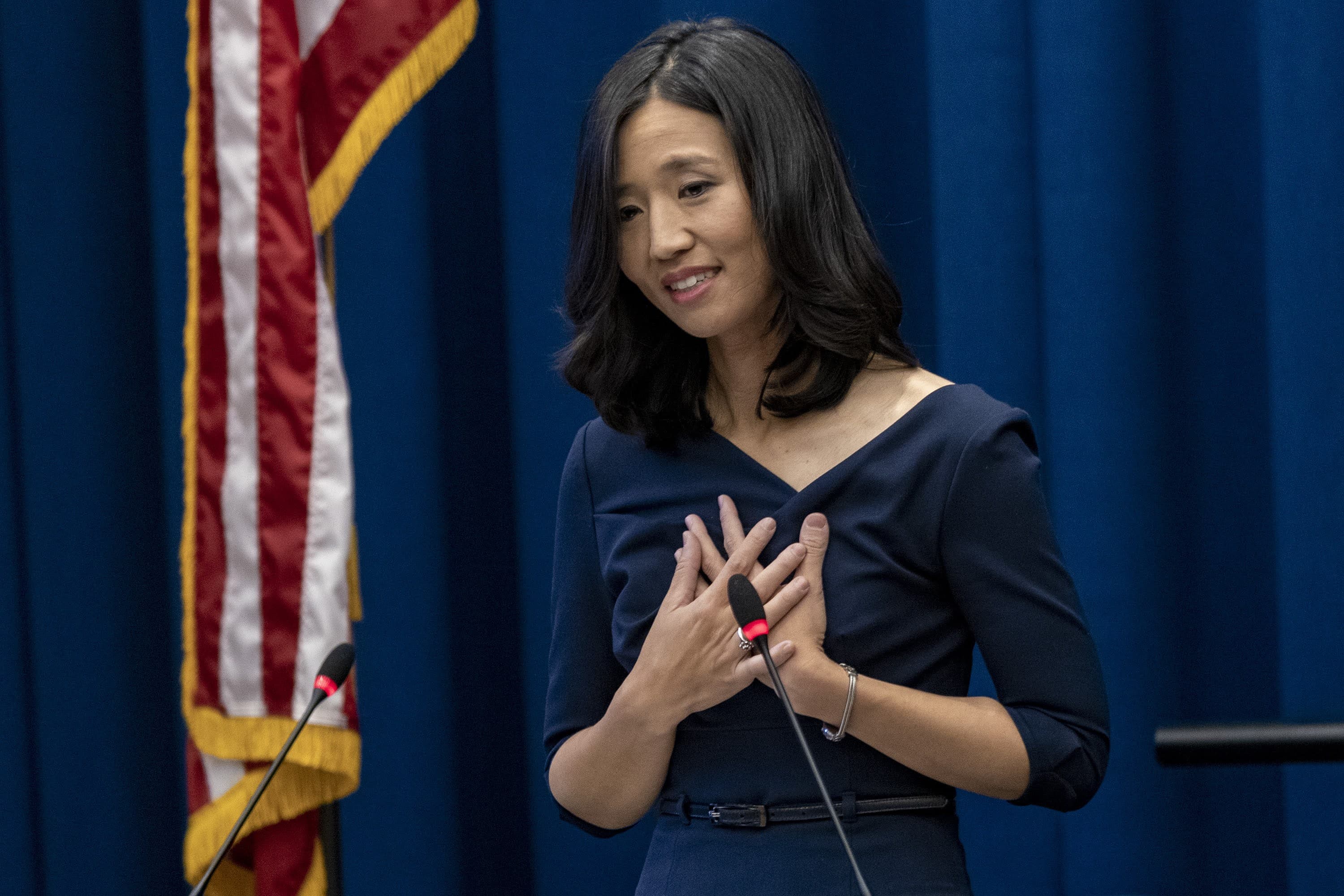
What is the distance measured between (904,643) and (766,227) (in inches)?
14.7

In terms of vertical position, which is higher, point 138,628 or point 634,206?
point 634,206

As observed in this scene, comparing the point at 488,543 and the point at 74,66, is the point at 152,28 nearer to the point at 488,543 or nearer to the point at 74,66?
the point at 74,66

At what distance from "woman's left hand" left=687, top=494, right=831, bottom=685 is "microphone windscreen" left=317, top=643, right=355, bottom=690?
0.30 meters

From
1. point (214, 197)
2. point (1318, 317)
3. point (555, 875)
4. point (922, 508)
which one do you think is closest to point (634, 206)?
point (922, 508)

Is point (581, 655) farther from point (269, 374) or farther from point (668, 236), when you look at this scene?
point (269, 374)

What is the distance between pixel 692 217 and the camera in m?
1.21

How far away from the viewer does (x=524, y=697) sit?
218 cm

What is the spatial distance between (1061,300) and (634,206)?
0.84 meters

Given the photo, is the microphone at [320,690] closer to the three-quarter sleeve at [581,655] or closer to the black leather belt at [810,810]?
the three-quarter sleeve at [581,655]

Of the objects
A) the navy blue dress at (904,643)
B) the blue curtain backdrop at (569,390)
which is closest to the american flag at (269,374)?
the blue curtain backdrop at (569,390)

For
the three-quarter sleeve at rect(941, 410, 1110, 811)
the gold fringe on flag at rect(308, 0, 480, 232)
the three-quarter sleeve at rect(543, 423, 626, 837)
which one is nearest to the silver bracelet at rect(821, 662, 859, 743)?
the three-quarter sleeve at rect(941, 410, 1110, 811)

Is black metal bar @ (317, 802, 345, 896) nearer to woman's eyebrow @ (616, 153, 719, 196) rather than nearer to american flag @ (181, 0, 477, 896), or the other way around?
american flag @ (181, 0, 477, 896)

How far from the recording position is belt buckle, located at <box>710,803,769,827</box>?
3.76 feet

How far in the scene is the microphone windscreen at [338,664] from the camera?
1.11m
